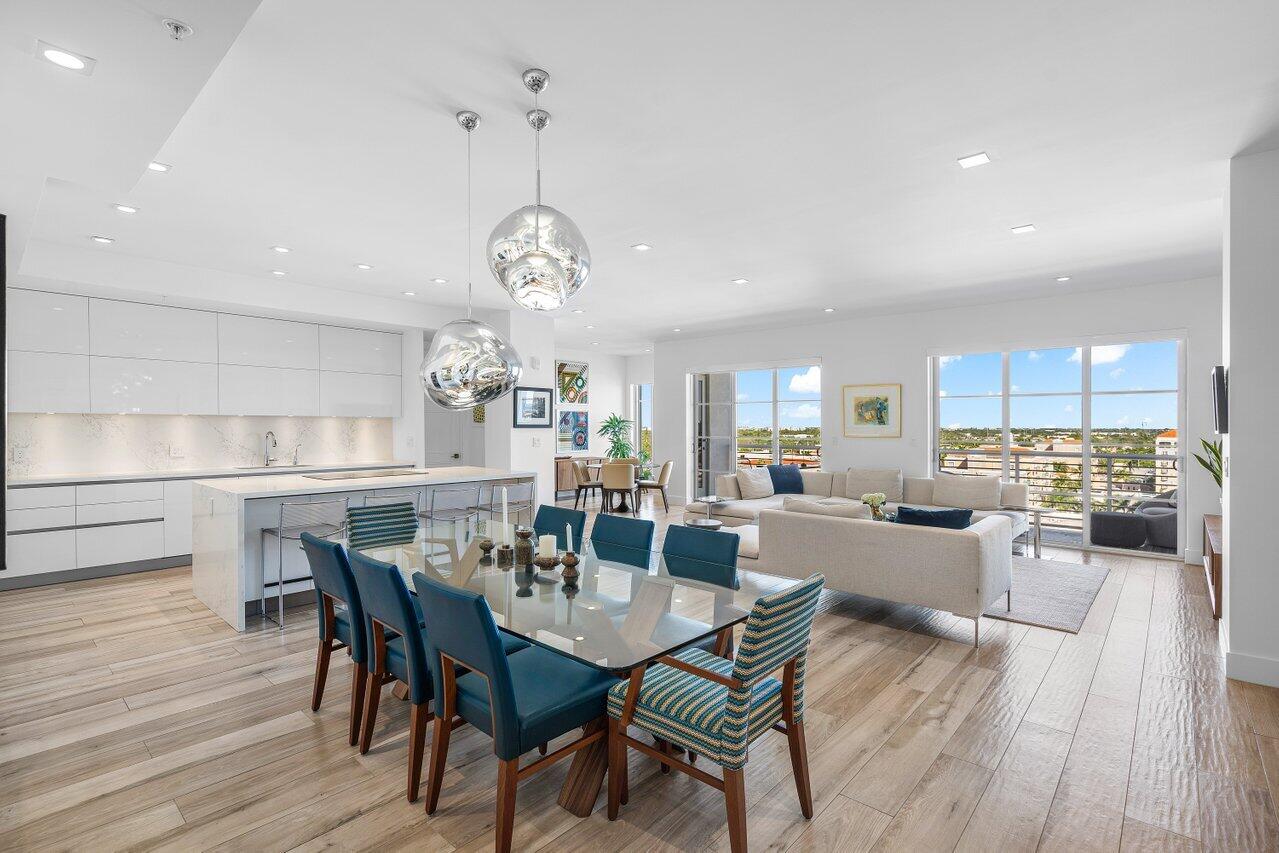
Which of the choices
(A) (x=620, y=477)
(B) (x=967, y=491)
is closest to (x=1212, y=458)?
(B) (x=967, y=491)

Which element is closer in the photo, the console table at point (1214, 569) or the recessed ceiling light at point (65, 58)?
the recessed ceiling light at point (65, 58)

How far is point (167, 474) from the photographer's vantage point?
5.56 meters

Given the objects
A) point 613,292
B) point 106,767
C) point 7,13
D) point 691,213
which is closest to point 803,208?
point 691,213

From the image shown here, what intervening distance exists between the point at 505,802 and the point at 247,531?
3.21 m

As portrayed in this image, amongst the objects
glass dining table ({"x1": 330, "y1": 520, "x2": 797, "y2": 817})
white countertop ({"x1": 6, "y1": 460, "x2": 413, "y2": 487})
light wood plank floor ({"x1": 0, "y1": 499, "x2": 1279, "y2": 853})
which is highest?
white countertop ({"x1": 6, "y1": 460, "x2": 413, "y2": 487})

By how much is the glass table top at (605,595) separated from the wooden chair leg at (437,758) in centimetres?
37

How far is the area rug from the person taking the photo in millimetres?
4156

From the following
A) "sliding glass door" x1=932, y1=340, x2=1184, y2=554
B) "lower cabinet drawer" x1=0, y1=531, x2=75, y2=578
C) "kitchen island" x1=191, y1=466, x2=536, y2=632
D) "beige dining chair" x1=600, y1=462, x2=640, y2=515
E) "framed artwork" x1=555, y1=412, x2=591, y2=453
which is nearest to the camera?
"kitchen island" x1=191, y1=466, x2=536, y2=632

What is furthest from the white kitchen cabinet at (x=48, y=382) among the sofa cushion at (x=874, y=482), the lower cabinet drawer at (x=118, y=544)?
the sofa cushion at (x=874, y=482)

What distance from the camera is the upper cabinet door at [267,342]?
19.5ft

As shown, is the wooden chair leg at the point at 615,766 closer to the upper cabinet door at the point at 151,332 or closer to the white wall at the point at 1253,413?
the white wall at the point at 1253,413

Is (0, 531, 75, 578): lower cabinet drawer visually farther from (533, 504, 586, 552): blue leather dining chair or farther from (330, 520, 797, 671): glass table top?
(533, 504, 586, 552): blue leather dining chair

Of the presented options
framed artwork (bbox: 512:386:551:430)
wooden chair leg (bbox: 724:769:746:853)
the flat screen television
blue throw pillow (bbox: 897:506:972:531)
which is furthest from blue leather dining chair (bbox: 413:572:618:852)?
framed artwork (bbox: 512:386:551:430)

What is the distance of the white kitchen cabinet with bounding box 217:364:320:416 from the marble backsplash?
1.39 feet
